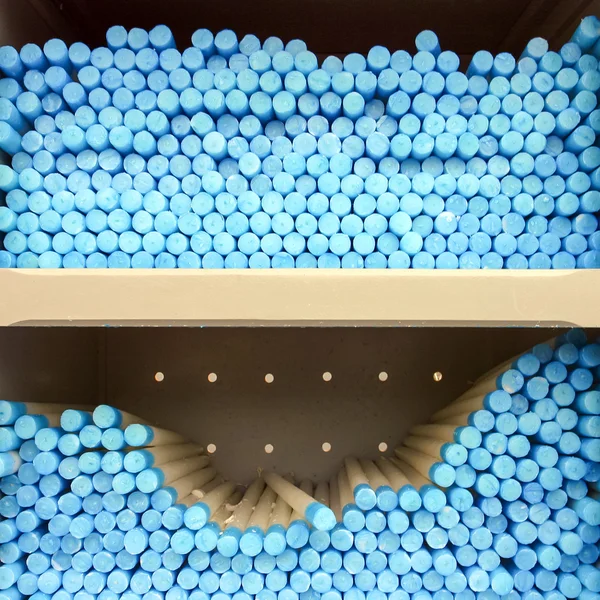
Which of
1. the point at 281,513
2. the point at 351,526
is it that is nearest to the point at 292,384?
the point at 281,513

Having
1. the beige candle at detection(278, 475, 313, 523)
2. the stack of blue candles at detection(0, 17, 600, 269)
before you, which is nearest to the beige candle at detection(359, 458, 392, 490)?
the beige candle at detection(278, 475, 313, 523)

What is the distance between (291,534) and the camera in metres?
0.77

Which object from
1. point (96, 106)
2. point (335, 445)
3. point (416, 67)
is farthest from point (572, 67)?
point (335, 445)

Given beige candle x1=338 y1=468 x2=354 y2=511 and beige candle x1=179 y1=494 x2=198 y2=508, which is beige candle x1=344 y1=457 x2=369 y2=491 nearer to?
beige candle x1=338 y1=468 x2=354 y2=511

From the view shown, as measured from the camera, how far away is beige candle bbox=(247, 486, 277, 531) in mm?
837

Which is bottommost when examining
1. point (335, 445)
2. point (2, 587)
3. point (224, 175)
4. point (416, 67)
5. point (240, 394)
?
point (2, 587)

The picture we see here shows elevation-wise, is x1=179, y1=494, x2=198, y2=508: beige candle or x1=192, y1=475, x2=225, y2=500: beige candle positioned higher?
x1=179, y1=494, x2=198, y2=508: beige candle

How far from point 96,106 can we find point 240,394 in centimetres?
65

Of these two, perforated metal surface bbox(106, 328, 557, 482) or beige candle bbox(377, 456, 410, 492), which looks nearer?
beige candle bbox(377, 456, 410, 492)

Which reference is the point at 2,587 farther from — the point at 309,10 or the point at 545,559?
the point at 309,10

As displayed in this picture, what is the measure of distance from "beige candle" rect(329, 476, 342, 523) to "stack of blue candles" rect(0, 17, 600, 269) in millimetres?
409

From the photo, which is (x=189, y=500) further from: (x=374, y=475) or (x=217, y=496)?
(x=374, y=475)

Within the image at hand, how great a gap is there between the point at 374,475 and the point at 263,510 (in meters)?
0.20

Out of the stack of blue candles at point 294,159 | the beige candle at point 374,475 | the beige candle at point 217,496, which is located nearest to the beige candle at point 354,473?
the beige candle at point 374,475
